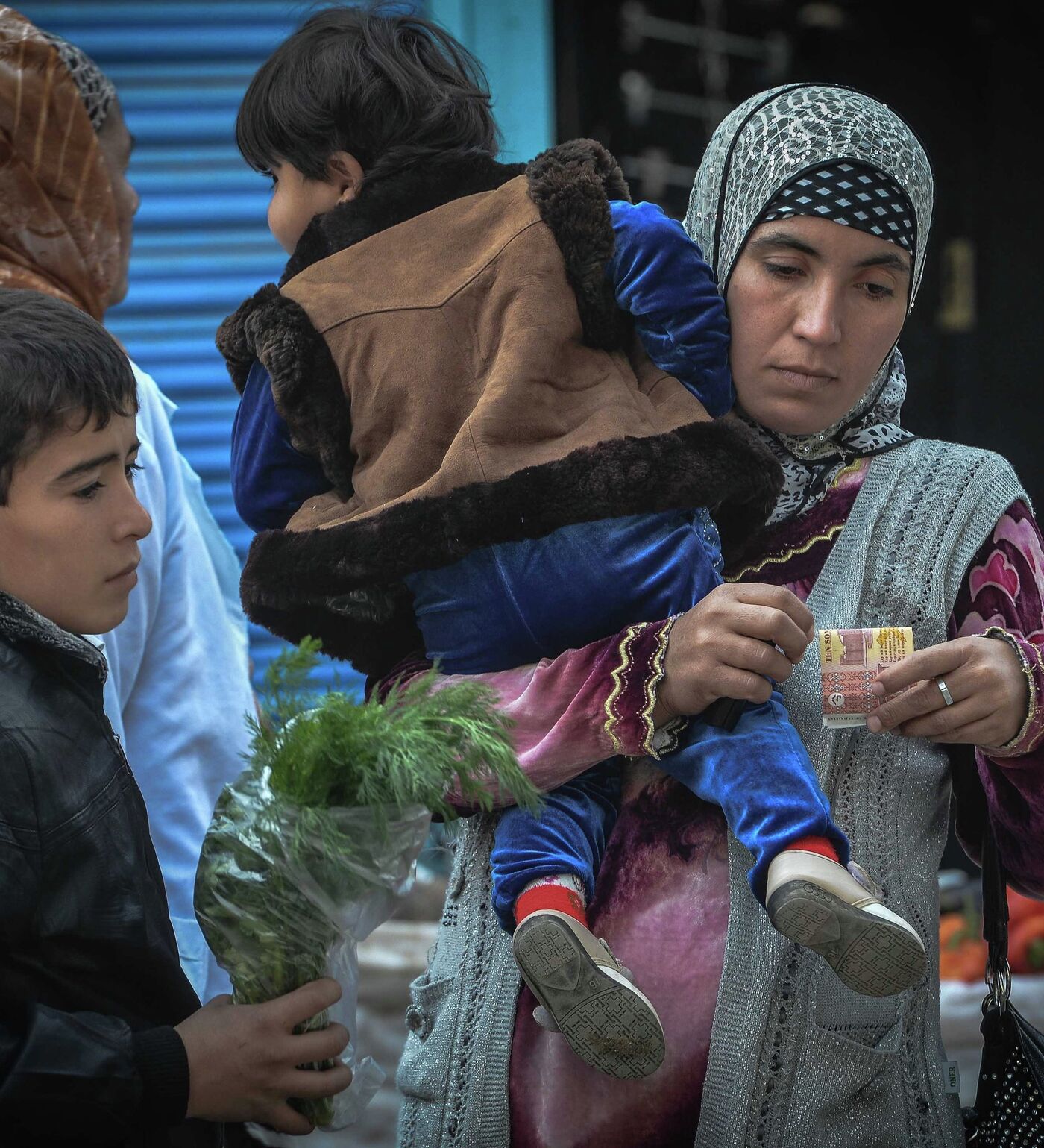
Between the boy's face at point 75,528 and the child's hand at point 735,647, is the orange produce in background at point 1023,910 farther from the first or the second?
the boy's face at point 75,528

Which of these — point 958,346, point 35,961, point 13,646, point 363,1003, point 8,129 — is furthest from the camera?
point 958,346

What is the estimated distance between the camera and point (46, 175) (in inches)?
100

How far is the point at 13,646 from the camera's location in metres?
1.75

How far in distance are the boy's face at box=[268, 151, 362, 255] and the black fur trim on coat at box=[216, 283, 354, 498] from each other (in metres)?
0.18

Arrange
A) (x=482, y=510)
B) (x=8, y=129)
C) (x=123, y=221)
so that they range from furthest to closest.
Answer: (x=123, y=221) < (x=8, y=129) < (x=482, y=510)

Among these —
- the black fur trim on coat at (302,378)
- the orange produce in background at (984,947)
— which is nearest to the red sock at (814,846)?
the black fur trim on coat at (302,378)

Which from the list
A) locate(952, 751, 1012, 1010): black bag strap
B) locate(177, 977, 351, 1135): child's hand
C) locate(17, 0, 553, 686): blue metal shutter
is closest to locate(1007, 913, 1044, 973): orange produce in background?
locate(17, 0, 553, 686): blue metal shutter

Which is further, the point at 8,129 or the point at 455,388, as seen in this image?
the point at 8,129

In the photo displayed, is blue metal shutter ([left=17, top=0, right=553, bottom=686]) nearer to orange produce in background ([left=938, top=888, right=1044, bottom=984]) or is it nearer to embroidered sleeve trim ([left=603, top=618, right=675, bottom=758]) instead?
orange produce in background ([left=938, top=888, right=1044, bottom=984])

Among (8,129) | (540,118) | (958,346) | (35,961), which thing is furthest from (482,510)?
(958,346)

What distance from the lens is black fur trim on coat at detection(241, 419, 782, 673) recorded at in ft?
6.19

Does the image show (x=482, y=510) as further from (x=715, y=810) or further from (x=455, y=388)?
(x=715, y=810)

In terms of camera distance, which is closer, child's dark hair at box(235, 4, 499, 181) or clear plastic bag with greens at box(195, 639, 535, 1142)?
clear plastic bag with greens at box(195, 639, 535, 1142)

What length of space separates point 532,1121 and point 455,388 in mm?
1043
